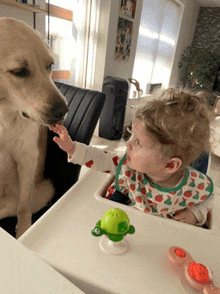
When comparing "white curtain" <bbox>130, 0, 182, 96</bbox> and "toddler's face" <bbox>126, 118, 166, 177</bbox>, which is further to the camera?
"white curtain" <bbox>130, 0, 182, 96</bbox>

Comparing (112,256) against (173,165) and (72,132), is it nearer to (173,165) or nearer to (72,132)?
(173,165)

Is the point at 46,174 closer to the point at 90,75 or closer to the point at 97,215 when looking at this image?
the point at 97,215

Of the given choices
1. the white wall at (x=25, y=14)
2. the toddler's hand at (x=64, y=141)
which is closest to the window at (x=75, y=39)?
the white wall at (x=25, y=14)

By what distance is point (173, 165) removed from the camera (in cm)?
62

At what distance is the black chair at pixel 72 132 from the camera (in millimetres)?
932

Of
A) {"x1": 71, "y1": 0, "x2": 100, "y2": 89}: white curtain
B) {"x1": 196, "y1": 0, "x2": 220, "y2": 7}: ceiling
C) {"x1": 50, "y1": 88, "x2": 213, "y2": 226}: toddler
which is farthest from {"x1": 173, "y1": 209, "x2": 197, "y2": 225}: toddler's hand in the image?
{"x1": 196, "y1": 0, "x2": 220, "y2": 7}: ceiling

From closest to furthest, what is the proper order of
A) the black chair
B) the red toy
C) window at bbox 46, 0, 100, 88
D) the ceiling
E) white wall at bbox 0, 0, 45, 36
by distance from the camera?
the red toy → the black chair → white wall at bbox 0, 0, 45, 36 → window at bbox 46, 0, 100, 88 → the ceiling

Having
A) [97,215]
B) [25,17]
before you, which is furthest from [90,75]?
[97,215]

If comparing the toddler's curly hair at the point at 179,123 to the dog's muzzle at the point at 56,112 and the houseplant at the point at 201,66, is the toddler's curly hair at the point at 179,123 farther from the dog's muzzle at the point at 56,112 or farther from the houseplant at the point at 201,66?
the houseplant at the point at 201,66

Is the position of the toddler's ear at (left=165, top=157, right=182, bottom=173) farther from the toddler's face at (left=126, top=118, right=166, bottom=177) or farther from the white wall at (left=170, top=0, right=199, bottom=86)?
the white wall at (left=170, top=0, right=199, bottom=86)

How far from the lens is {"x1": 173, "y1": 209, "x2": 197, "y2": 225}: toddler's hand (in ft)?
2.08

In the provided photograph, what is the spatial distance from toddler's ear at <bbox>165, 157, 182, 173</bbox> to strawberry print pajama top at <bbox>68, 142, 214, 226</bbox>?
0.06 meters

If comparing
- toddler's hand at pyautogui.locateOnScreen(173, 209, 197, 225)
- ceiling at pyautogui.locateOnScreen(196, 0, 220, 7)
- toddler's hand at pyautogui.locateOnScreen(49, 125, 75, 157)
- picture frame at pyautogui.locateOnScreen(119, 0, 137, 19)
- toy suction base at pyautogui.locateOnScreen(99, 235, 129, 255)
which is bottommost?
toddler's hand at pyautogui.locateOnScreen(173, 209, 197, 225)

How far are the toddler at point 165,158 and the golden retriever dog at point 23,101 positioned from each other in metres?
0.12
